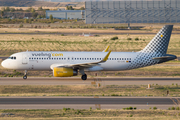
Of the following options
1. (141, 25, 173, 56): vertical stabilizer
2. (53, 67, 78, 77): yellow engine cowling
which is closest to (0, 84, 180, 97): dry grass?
(53, 67, 78, 77): yellow engine cowling

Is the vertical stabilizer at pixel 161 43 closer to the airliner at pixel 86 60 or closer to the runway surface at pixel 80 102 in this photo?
the airliner at pixel 86 60

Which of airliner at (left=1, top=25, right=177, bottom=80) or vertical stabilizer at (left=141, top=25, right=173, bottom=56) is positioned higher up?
vertical stabilizer at (left=141, top=25, right=173, bottom=56)

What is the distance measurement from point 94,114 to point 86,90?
10.4 m

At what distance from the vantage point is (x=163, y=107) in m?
27.8

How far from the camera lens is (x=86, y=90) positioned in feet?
116

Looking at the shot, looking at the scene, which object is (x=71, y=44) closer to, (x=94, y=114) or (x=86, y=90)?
(x=86, y=90)

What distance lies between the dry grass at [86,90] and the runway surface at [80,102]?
2.09 metres

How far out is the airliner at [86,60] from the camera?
137ft

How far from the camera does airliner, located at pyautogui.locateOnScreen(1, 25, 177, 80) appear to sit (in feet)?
137

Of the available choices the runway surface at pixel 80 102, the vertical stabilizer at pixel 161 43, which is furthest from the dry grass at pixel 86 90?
the vertical stabilizer at pixel 161 43

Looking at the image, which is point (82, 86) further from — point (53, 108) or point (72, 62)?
point (53, 108)

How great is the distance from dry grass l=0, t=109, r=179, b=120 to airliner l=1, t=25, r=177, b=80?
15.0 metres

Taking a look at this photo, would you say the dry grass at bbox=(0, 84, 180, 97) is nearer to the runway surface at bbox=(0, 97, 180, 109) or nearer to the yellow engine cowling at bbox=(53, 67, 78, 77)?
the runway surface at bbox=(0, 97, 180, 109)

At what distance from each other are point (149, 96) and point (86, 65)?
11.3m
